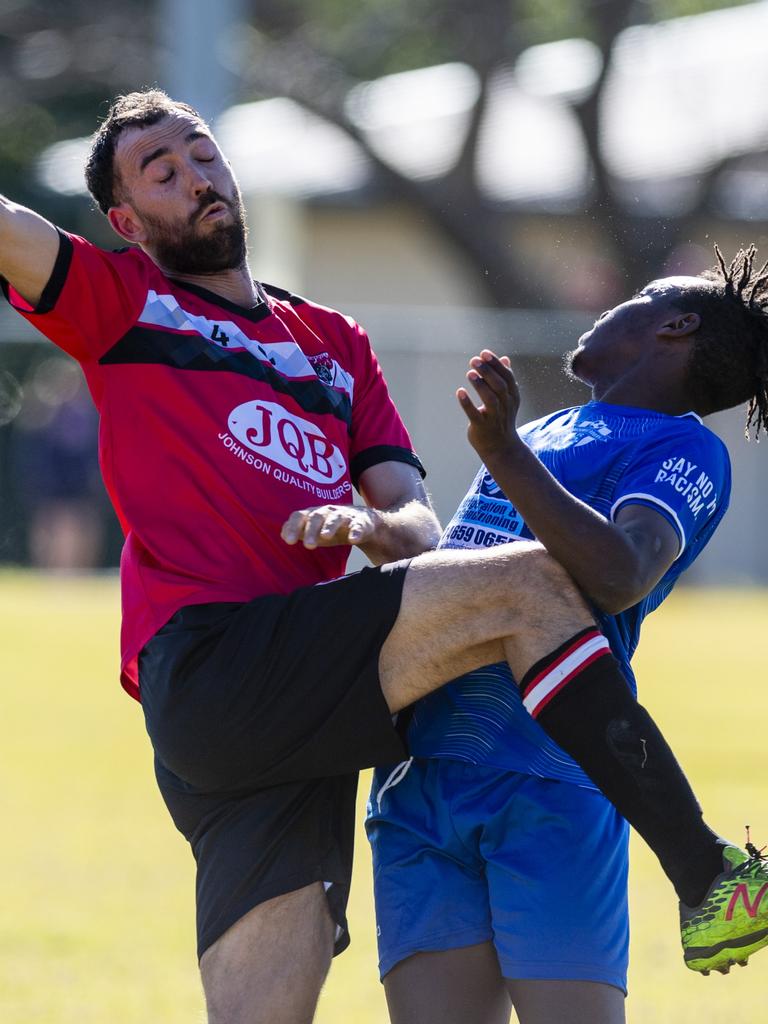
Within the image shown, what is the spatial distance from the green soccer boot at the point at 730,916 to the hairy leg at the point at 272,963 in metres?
0.82

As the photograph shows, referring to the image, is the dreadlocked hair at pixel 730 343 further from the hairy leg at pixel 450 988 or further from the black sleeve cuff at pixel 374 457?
the hairy leg at pixel 450 988

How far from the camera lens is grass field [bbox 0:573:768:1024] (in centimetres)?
529

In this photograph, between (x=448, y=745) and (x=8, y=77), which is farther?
(x=8, y=77)

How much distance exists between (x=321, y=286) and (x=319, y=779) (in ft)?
70.8

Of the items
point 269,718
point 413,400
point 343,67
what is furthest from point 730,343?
point 343,67

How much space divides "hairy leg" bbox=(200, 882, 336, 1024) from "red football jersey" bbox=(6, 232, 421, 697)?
2.06 feet

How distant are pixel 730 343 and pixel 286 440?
1.04m

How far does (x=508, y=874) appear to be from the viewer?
3.42m

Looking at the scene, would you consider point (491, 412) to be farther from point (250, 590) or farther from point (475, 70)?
point (475, 70)

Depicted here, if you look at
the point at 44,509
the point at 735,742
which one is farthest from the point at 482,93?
the point at 735,742

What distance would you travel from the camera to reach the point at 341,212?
81.6ft

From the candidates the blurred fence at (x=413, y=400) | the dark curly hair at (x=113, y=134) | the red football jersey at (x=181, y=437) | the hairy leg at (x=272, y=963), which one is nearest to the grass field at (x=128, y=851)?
the hairy leg at (x=272, y=963)

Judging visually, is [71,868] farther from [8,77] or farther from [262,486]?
[8,77]

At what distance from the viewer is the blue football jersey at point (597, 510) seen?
3418mm
